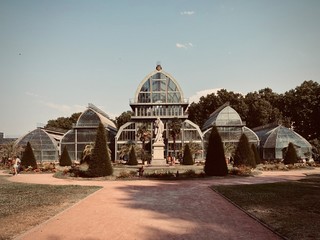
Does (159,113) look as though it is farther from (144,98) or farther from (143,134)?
(143,134)

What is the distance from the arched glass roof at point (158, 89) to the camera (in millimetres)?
60250

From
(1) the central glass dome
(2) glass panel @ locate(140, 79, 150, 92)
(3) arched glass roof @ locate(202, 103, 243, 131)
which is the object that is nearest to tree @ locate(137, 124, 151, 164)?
(1) the central glass dome

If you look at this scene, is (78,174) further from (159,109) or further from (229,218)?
(159,109)

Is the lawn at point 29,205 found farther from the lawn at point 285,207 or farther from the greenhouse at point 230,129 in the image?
the greenhouse at point 230,129

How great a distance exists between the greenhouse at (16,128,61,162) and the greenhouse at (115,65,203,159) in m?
13.8

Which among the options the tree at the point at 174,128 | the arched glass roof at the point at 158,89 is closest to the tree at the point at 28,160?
the tree at the point at 174,128

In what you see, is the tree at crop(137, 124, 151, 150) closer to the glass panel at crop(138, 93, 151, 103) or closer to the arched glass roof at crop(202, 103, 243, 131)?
the glass panel at crop(138, 93, 151, 103)

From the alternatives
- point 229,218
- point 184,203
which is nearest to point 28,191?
point 184,203

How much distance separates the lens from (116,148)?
58594 mm

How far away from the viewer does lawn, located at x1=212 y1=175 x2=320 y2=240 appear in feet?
32.6

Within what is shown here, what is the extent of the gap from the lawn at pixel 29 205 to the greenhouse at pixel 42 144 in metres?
41.6

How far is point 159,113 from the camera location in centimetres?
5969

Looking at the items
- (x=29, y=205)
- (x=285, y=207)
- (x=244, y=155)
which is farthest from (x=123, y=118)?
(x=285, y=207)

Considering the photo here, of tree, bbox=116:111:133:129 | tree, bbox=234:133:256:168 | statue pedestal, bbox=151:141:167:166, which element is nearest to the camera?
tree, bbox=234:133:256:168
